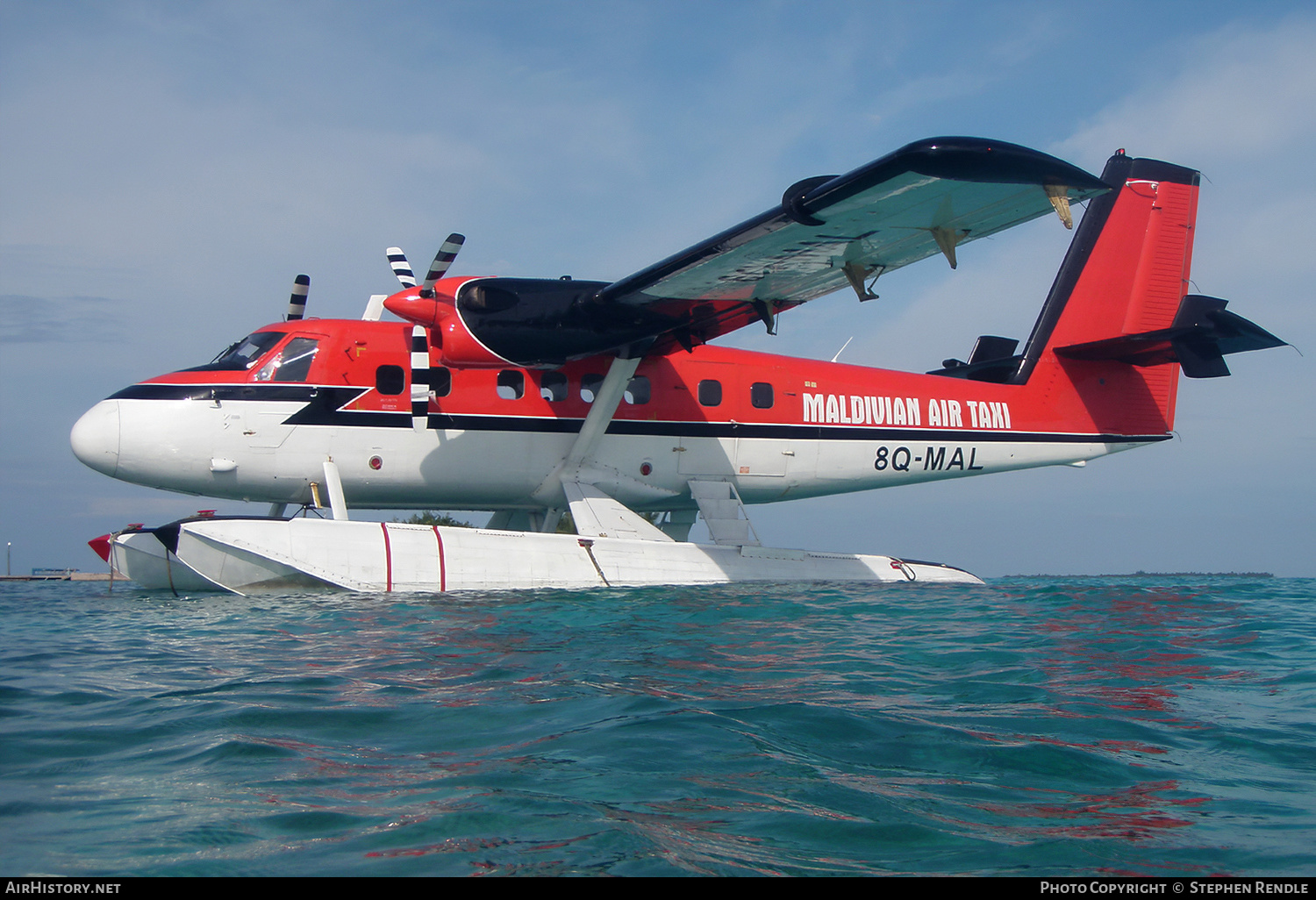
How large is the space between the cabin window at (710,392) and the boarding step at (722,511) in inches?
44.9

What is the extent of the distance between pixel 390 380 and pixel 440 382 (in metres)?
0.62

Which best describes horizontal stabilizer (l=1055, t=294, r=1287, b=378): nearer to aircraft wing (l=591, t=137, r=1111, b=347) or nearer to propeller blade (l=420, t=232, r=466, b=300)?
aircraft wing (l=591, t=137, r=1111, b=347)

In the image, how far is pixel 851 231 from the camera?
31.0 ft

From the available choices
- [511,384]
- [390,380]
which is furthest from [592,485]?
[390,380]

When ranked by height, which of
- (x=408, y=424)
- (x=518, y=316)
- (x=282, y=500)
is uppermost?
(x=518, y=316)

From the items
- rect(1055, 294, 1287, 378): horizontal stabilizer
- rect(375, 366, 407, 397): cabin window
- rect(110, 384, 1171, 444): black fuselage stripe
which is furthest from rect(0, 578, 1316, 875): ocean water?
rect(1055, 294, 1287, 378): horizontal stabilizer

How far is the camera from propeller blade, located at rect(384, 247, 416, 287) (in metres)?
11.0

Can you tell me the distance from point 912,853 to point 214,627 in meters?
6.25

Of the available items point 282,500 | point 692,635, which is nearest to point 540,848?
point 692,635

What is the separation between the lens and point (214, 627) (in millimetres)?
7227

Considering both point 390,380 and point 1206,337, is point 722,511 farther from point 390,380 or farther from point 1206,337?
point 1206,337

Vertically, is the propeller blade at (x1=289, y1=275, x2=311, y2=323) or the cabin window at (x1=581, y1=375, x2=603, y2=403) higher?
the propeller blade at (x1=289, y1=275, x2=311, y2=323)

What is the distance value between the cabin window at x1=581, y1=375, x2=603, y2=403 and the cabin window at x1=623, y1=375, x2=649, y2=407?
0.43m
